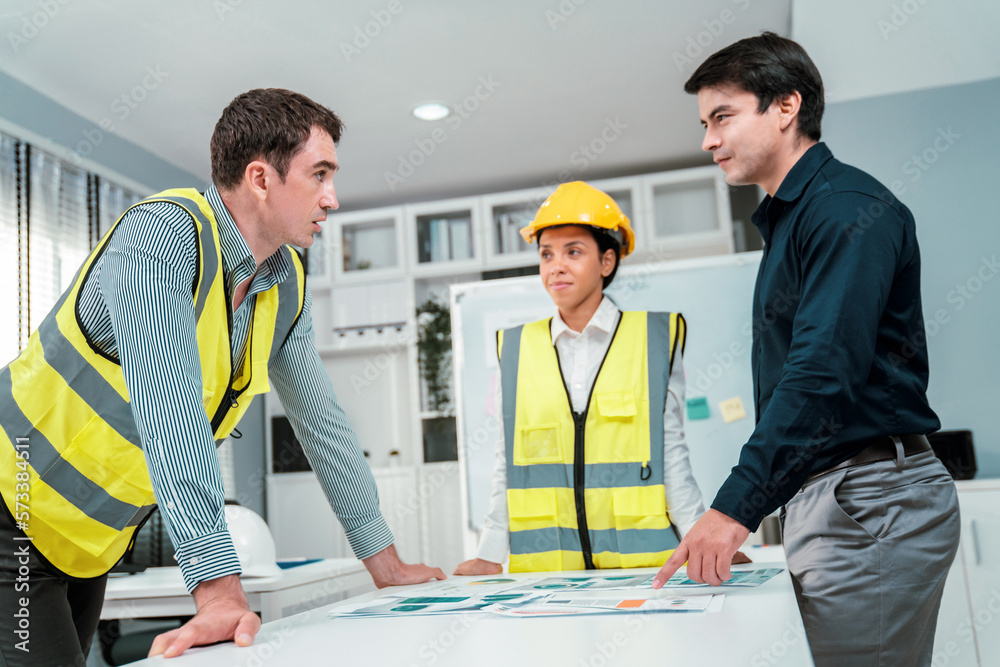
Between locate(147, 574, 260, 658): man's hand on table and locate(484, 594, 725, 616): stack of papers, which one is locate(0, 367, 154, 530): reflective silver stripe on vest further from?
locate(484, 594, 725, 616): stack of papers

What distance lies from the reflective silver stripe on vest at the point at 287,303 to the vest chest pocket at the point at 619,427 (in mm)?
755

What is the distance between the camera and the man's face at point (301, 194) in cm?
124

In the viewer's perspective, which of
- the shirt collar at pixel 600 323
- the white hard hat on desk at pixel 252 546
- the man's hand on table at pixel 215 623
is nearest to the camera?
the man's hand on table at pixel 215 623

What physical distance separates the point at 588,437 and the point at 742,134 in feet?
2.49

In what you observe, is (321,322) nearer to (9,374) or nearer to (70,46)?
(70,46)

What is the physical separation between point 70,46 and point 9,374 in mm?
2756

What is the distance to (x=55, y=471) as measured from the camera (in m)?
1.08

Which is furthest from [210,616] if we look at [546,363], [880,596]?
[546,363]

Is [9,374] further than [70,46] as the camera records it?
No

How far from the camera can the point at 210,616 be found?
32.9 inches
